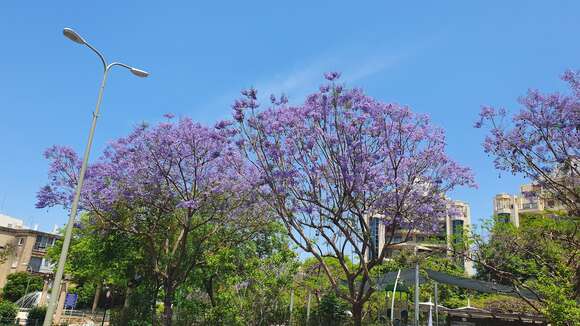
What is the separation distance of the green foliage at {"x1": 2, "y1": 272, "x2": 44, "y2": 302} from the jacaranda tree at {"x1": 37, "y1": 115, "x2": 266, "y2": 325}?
30.3 meters

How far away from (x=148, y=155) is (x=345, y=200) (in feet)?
20.6

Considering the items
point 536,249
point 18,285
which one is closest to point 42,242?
point 18,285

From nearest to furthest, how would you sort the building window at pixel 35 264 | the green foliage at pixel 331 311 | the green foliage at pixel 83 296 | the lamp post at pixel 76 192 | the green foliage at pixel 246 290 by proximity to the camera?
the lamp post at pixel 76 192
the green foliage at pixel 246 290
the green foliage at pixel 331 311
the green foliage at pixel 83 296
the building window at pixel 35 264

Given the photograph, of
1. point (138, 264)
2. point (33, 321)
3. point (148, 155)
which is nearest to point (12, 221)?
point (33, 321)

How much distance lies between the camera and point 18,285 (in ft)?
130

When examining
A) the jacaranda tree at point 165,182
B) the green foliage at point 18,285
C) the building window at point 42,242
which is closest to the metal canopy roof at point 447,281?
the jacaranda tree at point 165,182

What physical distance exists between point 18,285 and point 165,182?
3353 centimetres

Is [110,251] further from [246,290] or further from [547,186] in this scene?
[547,186]

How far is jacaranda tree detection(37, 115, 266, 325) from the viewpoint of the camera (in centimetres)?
1372

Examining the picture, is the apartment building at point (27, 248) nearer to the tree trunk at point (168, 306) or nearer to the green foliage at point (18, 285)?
the green foliage at point (18, 285)

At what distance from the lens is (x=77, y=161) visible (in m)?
14.4

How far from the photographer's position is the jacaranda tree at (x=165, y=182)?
13.7 m

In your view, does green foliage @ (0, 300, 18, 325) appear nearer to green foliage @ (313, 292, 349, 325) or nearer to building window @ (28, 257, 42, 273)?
green foliage @ (313, 292, 349, 325)

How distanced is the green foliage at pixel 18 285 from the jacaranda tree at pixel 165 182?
3033 cm
